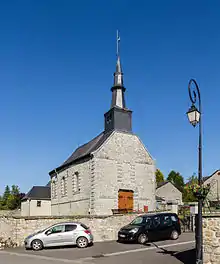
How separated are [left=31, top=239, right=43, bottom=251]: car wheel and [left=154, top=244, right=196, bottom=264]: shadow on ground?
5926 millimetres

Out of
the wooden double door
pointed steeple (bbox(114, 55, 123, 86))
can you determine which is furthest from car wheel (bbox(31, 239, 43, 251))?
pointed steeple (bbox(114, 55, 123, 86))

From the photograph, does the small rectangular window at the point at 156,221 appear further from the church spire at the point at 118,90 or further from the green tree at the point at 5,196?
the green tree at the point at 5,196

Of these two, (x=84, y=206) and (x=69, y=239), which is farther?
(x=84, y=206)

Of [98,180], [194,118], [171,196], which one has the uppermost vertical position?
[194,118]

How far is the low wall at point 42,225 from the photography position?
1872cm

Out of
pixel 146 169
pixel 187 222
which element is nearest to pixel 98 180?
pixel 146 169

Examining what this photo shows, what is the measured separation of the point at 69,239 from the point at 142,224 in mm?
3941

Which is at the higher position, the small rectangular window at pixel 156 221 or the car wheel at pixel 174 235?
the small rectangular window at pixel 156 221

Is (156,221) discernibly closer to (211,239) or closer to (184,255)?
(184,255)

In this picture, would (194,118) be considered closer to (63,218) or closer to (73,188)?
(63,218)

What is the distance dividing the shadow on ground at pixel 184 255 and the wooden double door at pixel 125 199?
14.2m

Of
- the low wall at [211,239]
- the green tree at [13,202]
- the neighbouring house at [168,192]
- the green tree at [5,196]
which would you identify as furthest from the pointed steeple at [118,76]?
the green tree at [5,196]

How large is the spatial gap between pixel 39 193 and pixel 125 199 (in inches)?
718

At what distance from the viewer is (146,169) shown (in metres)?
32.2
